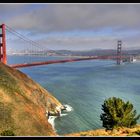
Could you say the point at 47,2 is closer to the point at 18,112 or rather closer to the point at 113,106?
the point at 113,106

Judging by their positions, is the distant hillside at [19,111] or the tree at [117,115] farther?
the distant hillside at [19,111]

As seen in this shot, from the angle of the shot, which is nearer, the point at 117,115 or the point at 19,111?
the point at 117,115

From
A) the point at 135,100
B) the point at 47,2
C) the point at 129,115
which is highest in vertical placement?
the point at 47,2

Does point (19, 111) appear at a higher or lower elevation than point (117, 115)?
lower

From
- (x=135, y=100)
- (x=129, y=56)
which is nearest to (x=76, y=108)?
(x=135, y=100)

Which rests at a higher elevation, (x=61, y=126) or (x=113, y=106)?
(x=113, y=106)

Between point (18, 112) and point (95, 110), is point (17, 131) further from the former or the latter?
point (95, 110)

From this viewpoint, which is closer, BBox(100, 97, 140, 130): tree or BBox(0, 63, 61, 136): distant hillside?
BBox(100, 97, 140, 130): tree

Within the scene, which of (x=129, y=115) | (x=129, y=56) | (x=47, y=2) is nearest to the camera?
(x=47, y=2)

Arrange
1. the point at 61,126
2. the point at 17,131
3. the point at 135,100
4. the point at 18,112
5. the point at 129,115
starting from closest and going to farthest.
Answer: the point at 129,115, the point at 17,131, the point at 18,112, the point at 61,126, the point at 135,100

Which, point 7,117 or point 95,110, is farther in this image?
point 95,110
